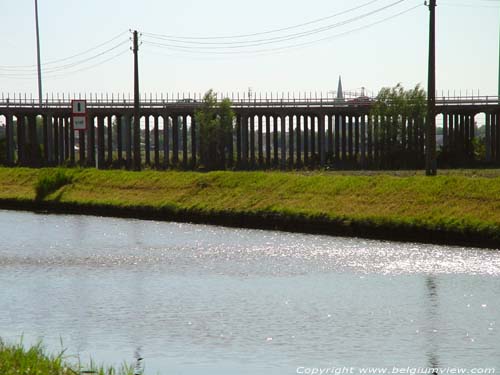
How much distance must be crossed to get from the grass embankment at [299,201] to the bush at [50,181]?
8 centimetres

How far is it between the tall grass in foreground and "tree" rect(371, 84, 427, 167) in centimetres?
6879

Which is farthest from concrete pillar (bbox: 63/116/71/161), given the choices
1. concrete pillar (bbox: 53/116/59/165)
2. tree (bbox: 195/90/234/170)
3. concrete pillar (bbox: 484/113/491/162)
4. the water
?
the water

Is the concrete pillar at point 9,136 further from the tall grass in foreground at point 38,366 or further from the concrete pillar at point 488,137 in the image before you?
the tall grass in foreground at point 38,366

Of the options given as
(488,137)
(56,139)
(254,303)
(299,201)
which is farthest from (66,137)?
(254,303)

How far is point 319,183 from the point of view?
42.4 m

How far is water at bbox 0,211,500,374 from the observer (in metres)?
15.6

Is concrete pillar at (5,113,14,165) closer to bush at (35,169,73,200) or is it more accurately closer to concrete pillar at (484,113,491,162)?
bush at (35,169,73,200)

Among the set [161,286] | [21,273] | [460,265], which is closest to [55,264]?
[21,273]

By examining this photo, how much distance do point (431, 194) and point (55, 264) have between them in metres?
14.9

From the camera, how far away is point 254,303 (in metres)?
20.1

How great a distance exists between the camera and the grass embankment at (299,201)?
33.0 metres

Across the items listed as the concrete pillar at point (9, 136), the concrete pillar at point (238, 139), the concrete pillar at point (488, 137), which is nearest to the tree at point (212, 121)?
the concrete pillar at point (238, 139)

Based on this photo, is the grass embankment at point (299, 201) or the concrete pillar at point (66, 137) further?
the concrete pillar at point (66, 137)

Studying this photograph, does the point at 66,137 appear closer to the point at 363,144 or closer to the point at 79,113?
the point at 363,144
